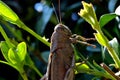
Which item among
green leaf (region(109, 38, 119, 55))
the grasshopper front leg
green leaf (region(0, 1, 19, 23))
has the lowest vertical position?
the grasshopper front leg

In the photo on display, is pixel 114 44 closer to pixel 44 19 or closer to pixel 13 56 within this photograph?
pixel 13 56

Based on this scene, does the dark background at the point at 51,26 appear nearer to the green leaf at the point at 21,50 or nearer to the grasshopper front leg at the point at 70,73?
the grasshopper front leg at the point at 70,73

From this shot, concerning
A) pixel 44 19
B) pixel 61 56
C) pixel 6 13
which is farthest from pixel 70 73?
pixel 44 19

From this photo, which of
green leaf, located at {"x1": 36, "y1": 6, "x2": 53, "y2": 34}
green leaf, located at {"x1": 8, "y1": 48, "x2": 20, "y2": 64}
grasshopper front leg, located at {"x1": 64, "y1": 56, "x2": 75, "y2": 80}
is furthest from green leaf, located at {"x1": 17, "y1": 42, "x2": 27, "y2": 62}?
green leaf, located at {"x1": 36, "y1": 6, "x2": 53, "y2": 34}

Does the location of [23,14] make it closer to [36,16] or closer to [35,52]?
[36,16]

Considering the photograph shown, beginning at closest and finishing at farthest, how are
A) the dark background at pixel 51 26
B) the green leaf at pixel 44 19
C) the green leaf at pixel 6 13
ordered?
the green leaf at pixel 6 13
the dark background at pixel 51 26
the green leaf at pixel 44 19

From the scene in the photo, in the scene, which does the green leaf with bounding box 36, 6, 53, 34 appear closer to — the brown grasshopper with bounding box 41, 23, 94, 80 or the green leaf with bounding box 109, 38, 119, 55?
the brown grasshopper with bounding box 41, 23, 94, 80

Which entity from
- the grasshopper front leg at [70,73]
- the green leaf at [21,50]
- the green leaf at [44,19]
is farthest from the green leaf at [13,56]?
the green leaf at [44,19]
